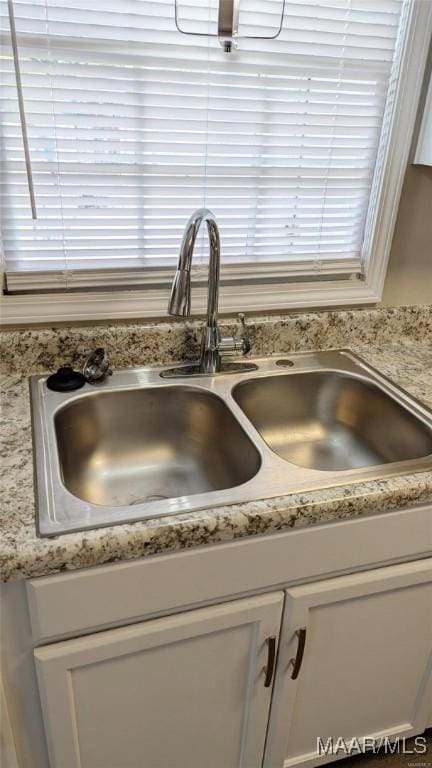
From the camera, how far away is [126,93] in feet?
3.89

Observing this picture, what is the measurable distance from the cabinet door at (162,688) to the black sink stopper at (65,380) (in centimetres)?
56

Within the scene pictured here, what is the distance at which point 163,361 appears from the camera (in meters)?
1.38

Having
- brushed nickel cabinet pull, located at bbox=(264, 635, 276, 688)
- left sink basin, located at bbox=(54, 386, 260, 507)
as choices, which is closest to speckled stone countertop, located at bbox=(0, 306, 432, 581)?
left sink basin, located at bbox=(54, 386, 260, 507)

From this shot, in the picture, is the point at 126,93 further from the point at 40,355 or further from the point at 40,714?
the point at 40,714

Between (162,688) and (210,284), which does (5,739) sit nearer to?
(162,688)

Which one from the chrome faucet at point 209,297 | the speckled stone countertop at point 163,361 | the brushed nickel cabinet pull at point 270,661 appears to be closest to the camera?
the speckled stone countertop at point 163,361

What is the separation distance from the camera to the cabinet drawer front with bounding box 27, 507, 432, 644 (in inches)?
31.7

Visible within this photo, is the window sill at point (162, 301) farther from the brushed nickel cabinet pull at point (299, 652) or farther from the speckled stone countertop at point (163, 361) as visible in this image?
the brushed nickel cabinet pull at point (299, 652)

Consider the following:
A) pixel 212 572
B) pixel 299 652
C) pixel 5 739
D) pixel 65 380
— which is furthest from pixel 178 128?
pixel 5 739

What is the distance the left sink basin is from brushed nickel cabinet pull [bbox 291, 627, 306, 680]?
32cm

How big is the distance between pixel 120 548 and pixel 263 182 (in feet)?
3.30

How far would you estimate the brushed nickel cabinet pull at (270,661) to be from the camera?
972 millimetres

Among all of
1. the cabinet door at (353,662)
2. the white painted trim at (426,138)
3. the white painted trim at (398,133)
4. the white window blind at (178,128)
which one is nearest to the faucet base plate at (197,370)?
the white window blind at (178,128)

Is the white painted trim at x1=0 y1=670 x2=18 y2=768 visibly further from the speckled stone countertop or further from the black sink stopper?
the black sink stopper
